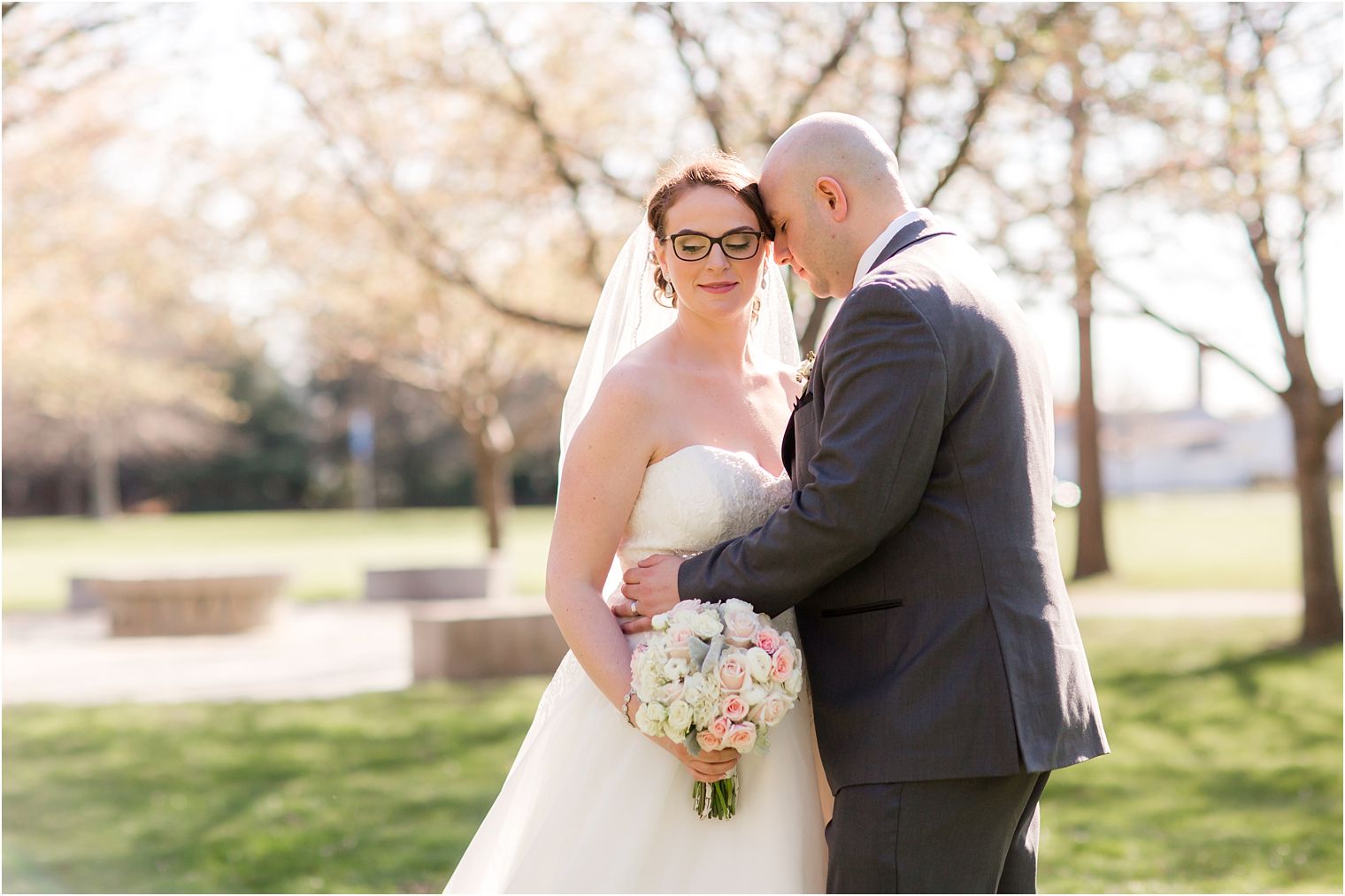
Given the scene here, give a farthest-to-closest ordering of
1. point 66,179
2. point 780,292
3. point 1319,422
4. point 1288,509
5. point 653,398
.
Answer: point 1288,509 → point 66,179 → point 1319,422 → point 780,292 → point 653,398

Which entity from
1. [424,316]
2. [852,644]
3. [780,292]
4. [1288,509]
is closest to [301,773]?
[780,292]

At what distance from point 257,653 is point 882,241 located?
12.4 metres

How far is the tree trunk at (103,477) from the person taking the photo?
56344 millimetres

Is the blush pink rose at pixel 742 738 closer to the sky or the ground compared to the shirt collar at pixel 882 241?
closer to the ground

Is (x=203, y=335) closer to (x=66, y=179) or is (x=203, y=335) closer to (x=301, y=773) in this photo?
(x=66, y=179)

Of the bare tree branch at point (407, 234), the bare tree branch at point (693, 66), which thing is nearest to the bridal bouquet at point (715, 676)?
the bare tree branch at point (693, 66)

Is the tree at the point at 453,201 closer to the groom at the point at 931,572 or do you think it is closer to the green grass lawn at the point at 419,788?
the green grass lawn at the point at 419,788

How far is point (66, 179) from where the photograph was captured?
16.9 metres

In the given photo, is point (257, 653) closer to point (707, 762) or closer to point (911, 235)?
point (707, 762)

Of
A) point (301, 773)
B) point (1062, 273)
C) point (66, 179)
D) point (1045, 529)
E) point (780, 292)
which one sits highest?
point (66, 179)

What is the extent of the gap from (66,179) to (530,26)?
28.4 feet

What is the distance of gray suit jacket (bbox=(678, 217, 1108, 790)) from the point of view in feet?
9.07

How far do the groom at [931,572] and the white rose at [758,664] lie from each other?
0.43ft

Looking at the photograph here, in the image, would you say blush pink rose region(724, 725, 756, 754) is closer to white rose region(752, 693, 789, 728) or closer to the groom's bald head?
white rose region(752, 693, 789, 728)
